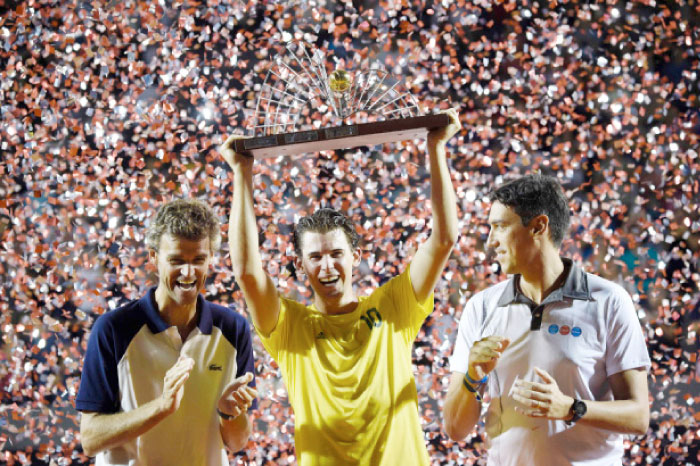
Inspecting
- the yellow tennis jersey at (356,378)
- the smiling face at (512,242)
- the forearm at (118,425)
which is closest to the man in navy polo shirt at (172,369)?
the forearm at (118,425)

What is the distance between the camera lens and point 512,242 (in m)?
1.97

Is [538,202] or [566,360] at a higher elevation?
[538,202]

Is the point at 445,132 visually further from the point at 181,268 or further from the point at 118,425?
the point at 118,425

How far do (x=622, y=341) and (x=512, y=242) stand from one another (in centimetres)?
39

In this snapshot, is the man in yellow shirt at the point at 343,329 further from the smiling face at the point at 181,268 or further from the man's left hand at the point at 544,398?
the man's left hand at the point at 544,398

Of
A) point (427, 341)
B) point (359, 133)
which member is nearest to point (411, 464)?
point (359, 133)

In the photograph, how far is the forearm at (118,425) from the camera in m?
1.80

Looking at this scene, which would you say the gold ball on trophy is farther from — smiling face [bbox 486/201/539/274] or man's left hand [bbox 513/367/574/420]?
man's left hand [bbox 513/367/574/420]

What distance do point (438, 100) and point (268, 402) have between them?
4.82 feet

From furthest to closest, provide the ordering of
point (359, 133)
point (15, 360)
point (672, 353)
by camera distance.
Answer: point (15, 360) → point (672, 353) → point (359, 133)

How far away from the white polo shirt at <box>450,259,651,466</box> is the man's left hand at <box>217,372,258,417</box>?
0.61 meters

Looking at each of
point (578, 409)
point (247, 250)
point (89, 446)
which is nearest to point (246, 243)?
point (247, 250)

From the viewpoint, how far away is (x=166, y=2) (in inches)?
122

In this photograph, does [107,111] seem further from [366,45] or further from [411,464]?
[411,464]
